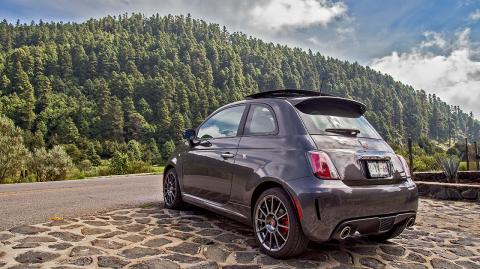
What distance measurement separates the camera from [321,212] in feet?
10.5

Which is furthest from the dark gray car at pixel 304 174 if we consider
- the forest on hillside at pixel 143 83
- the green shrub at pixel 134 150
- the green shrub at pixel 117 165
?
the green shrub at pixel 134 150

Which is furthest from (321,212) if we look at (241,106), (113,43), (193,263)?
(113,43)

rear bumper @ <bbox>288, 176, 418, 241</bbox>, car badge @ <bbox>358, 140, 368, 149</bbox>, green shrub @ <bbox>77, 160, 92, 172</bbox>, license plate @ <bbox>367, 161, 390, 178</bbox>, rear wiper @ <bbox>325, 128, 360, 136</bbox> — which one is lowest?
green shrub @ <bbox>77, 160, 92, 172</bbox>

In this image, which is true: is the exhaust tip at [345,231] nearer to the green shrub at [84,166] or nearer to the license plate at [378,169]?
the license plate at [378,169]

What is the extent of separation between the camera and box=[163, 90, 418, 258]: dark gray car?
326cm

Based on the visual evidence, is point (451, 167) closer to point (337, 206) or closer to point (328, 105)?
point (328, 105)

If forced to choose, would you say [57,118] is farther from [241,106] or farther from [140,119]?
[241,106]

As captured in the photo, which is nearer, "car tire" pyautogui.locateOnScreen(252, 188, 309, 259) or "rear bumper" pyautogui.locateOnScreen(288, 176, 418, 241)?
"rear bumper" pyautogui.locateOnScreen(288, 176, 418, 241)

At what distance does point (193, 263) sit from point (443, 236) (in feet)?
11.2

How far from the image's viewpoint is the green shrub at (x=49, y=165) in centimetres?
1820

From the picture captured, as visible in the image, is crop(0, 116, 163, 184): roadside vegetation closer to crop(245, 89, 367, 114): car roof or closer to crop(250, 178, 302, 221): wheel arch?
crop(245, 89, 367, 114): car roof

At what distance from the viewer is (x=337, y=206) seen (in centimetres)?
320

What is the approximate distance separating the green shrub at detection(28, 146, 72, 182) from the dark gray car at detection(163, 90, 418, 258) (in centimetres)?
1634

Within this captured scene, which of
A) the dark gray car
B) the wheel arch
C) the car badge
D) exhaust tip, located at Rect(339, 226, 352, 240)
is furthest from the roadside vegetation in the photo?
exhaust tip, located at Rect(339, 226, 352, 240)
